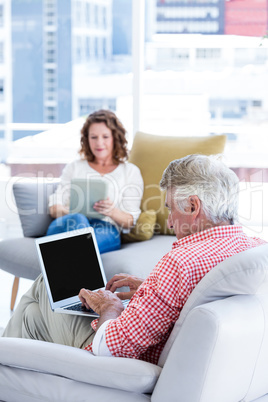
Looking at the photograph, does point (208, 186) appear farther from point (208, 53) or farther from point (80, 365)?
point (208, 53)

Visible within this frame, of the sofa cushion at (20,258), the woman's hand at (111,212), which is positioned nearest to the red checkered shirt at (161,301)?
the sofa cushion at (20,258)

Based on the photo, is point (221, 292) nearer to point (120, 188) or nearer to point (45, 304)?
point (45, 304)

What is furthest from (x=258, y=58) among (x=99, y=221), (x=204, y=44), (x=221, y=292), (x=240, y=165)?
(x=221, y=292)

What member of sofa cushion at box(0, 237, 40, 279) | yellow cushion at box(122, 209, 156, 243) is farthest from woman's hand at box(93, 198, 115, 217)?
sofa cushion at box(0, 237, 40, 279)

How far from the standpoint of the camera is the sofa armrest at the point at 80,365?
1575 millimetres

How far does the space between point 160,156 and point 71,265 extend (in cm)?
156

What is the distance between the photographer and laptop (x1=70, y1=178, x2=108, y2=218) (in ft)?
11.8

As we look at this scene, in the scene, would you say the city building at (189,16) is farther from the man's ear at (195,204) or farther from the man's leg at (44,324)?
the man's ear at (195,204)

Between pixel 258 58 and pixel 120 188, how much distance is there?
2.17 m

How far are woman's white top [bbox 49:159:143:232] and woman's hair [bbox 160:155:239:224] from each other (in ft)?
5.98

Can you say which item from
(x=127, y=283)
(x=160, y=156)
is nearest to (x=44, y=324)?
(x=127, y=283)

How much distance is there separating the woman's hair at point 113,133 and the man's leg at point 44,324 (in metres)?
1.49

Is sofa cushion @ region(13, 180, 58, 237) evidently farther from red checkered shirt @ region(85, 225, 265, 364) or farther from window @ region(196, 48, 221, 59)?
window @ region(196, 48, 221, 59)

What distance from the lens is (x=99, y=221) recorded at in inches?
142
